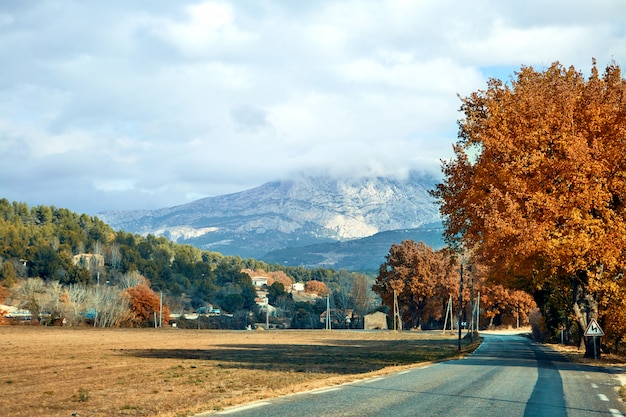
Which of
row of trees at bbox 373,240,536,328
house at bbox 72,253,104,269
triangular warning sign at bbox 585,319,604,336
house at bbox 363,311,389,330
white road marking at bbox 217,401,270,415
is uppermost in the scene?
house at bbox 72,253,104,269

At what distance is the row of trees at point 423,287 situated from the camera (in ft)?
405

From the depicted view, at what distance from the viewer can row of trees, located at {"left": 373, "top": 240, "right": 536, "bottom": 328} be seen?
123375 millimetres

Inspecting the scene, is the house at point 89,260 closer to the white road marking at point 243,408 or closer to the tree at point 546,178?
the tree at point 546,178

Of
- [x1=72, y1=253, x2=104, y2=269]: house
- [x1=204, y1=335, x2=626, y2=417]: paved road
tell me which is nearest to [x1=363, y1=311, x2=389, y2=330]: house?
[x1=72, y1=253, x2=104, y2=269]: house

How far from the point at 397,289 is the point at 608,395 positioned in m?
103

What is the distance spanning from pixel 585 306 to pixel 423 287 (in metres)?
86.7

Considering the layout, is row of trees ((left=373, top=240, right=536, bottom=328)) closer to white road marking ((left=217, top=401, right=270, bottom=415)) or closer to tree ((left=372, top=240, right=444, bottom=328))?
tree ((left=372, top=240, right=444, bottom=328))

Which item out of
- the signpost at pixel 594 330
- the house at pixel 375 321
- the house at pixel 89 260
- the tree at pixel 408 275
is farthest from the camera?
the house at pixel 89 260

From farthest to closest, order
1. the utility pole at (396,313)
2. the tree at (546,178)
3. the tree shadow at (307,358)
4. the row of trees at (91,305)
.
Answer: the utility pole at (396,313)
the row of trees at (91,305)
the tree shadow at (307,358)
the tree at (546,178)

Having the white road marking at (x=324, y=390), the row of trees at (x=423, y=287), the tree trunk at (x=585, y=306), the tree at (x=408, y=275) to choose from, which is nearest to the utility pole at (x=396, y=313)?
the row of trees at (x=423, y=287)

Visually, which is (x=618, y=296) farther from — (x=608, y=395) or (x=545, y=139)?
(x=608, y=395)

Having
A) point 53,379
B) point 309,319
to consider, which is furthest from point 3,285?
point 53,379

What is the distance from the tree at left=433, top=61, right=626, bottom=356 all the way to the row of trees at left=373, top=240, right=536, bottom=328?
267ft

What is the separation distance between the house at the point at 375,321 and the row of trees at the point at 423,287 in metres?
10.2
